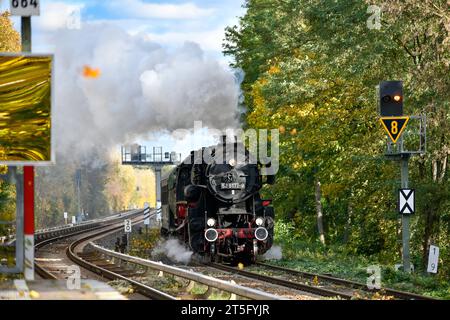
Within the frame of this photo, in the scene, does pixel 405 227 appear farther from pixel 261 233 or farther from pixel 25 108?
pixel 25 108

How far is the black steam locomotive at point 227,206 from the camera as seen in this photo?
1040 inches

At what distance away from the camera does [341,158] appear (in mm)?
32938

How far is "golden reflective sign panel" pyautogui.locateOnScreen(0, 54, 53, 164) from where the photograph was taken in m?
13.8

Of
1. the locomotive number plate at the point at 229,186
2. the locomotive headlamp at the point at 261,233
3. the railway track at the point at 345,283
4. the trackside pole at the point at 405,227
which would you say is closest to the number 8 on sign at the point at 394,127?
the trackside pole at the point at 405,227

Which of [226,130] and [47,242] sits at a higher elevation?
[226,130]

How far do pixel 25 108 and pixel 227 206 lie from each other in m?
13.5

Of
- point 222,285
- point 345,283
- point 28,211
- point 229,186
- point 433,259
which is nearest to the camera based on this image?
point 28,211

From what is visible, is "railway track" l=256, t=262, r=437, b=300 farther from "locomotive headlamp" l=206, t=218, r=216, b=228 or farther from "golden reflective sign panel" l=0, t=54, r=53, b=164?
"golden reflective sign panel" l=0, t=54, r=53, b=164

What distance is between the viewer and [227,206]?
2675cm

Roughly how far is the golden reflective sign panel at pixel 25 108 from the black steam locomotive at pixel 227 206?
12750 mm

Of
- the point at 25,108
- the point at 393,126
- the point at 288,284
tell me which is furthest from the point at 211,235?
the point at 25,108
